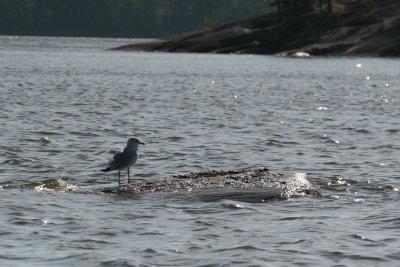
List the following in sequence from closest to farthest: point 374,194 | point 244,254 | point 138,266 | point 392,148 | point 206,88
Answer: point 138,266 < point 244,254 < point 374,194 < point 392,148 < point 206,88

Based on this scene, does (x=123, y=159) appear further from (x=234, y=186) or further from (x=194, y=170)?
(x=194, y=170)

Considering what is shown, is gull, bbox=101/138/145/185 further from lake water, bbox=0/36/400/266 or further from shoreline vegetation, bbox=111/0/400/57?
shoreline vegetation, bbox=111/0/400/57

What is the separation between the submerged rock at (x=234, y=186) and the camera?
669 inches

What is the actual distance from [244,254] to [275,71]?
6926 centimetres

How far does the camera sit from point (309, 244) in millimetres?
13773

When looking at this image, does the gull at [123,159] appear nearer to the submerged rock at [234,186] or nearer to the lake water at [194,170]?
the submerged rock at [234,186]

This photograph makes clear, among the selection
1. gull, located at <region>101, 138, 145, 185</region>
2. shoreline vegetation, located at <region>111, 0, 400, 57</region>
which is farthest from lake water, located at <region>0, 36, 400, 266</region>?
shoreline vegetation, located at <region>111, 0, 400, 57</region>

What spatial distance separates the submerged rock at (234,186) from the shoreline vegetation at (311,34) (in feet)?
304

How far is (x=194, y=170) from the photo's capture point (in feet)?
73.5

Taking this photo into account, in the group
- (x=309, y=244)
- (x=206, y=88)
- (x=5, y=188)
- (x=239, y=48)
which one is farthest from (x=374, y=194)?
(x=239, y=48)

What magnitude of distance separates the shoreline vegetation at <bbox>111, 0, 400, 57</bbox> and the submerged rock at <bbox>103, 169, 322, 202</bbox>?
304 feet

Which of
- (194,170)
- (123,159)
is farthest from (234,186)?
(194,170)

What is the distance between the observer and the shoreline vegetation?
11044 centimetres

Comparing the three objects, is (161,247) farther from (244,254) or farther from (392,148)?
(392,148)
